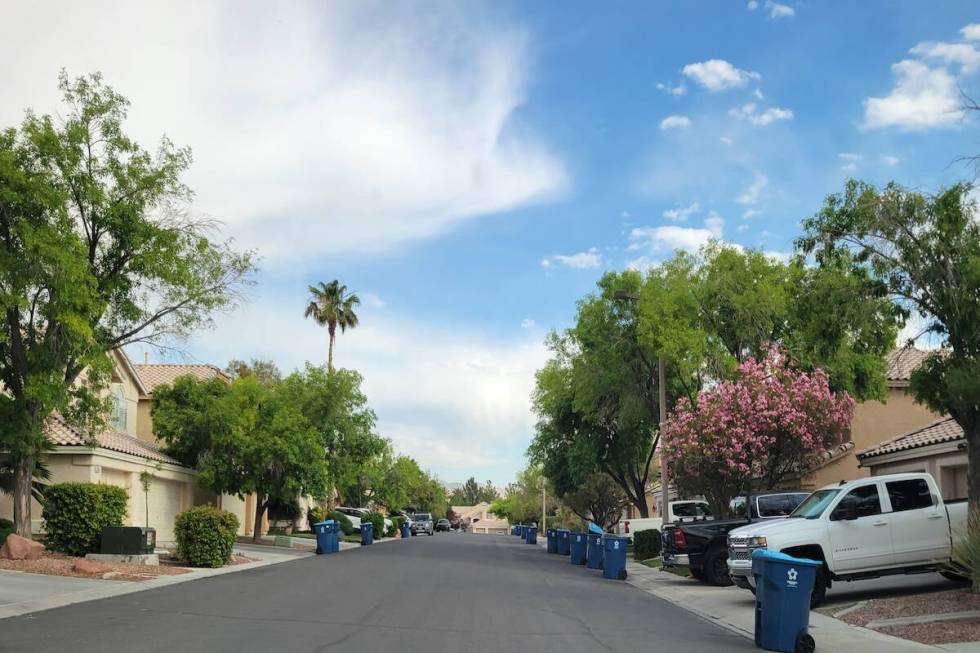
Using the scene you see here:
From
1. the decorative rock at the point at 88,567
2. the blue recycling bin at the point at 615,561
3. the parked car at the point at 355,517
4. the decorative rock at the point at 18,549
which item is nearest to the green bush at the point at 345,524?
the parked car at the point at 355,517

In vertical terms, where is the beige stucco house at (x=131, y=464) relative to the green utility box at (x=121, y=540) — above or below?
above

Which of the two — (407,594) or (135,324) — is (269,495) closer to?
(135,324)

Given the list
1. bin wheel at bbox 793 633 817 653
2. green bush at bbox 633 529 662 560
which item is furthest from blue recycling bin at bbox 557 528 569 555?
bin wheel at bbox 793 633 817 653

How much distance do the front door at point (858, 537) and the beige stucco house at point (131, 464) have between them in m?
17.9

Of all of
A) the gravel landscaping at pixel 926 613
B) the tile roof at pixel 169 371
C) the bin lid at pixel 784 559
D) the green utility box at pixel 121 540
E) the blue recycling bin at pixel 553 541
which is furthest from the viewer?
the tile roof at pixel 169 371

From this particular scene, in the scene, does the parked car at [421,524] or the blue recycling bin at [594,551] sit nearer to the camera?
the blue recycling bin at [594,551]

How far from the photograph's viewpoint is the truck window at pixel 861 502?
15.7 m

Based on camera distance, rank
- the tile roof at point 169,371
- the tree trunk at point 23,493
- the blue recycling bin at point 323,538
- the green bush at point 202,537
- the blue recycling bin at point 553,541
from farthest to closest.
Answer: the tile roof at point 169,371 < the blue recycling bin at point 553,541 < the blue recycling bin at point 323,538 < the green bush at point 202,537 < the tree trunk at point 23,493

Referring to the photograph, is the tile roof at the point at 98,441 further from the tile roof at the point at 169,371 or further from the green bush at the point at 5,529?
the tile roof at the point at 169,371

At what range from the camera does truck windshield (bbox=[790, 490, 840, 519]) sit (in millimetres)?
15812

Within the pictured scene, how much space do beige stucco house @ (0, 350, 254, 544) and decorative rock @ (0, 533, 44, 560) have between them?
461 cm

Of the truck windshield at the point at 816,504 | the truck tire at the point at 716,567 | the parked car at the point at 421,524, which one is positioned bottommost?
the parked car at the point at 421,524

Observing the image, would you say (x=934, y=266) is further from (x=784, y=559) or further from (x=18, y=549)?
(x=18, y=549)

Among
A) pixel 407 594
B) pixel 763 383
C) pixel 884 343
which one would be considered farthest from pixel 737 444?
pixel 407 594
